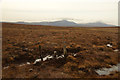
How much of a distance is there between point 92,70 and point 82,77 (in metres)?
1.92

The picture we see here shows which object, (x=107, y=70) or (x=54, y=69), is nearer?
(x=107, y=70)

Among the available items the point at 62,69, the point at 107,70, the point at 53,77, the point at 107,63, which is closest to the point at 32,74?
the point at 53,77

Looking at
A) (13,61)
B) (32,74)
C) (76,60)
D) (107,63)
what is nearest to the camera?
(32,74)

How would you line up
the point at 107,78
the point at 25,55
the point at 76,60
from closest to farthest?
1. the point at 107,78
2. the point at 76,60
3. the point at 25,55

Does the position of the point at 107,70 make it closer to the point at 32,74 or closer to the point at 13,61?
the point at 32,74

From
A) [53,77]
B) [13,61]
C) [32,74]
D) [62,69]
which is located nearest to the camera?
[53,77]

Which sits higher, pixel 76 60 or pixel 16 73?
pixel 76 60

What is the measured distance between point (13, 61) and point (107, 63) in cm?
1394

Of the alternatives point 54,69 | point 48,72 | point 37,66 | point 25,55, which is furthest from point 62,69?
point 25,55

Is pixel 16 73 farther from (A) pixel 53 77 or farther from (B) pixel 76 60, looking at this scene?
(B) pixel 76 60

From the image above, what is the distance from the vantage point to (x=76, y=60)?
41.8ft

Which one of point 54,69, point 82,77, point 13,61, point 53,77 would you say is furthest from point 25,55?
point 82,77

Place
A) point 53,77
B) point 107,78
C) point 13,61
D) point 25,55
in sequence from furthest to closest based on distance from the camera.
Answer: point 25,55
point 13,61
point 53,77
point 107,78

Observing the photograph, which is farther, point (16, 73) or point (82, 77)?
point (16, 73)
